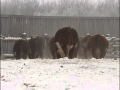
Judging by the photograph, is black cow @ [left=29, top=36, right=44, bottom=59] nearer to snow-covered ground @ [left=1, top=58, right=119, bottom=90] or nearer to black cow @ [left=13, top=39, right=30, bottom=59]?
black cow @ [left=13, top=39, right=30, bottom=59]

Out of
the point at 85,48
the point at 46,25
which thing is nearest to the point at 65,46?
the point at 85,48

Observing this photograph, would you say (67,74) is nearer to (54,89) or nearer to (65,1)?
(54,89)

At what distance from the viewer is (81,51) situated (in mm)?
17844

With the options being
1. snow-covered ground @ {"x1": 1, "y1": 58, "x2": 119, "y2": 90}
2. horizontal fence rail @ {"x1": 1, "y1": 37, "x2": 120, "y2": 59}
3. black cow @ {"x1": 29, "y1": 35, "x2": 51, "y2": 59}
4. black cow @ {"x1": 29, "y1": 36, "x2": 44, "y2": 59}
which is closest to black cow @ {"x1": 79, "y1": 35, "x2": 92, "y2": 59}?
horizontal fence rail @ {"x1": 1, "y1": 37, "x2": 120, "y2": 59}

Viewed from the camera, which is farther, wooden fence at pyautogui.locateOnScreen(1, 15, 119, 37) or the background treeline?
the background treeline

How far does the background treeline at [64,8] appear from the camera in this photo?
4731cm

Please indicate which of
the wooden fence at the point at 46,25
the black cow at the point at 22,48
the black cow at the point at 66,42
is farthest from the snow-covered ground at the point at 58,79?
the wooden fence at the point at 46,25

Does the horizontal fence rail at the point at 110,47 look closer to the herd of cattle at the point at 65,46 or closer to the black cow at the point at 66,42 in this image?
the herd of cattle at the point at 65,46

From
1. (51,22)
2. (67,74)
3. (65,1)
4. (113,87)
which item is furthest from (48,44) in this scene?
(65,1)

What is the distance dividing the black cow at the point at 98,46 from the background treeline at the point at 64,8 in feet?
94.9

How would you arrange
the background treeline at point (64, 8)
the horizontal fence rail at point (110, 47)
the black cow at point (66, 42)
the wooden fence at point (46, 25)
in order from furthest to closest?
the background treeline at point (64, 8)
the wooden fence at point (46, 25)
the horizontal fence rail at point (110, 47)
the black cow at point (66, 42)

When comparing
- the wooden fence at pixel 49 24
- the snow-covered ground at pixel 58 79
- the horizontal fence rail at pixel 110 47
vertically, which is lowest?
the horizontal fence rail at pixel 110 47

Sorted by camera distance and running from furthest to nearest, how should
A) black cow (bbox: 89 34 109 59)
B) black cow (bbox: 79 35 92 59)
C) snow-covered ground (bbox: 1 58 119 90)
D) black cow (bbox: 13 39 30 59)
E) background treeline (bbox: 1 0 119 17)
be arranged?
background treeline (bbox: 1 0 119 17) → black cow (bbox: 13 39 30 59) → black cow (bbox: 79 35 92 59) → black cow (bbox: 89 34 109 59) → snow-covered ground (bbox: 1 58 119 90)

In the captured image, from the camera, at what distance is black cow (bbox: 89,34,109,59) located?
55.4 feet
